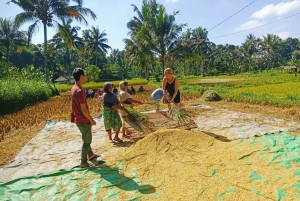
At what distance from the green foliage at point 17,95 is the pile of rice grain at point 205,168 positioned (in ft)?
27.8

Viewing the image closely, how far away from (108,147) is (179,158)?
5.21 ft

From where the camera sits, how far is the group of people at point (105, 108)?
3.37 m

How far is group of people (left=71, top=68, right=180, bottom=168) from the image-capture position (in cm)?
337

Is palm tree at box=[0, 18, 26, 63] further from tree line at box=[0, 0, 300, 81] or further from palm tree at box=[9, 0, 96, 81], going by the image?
palm tree at box=[9, 0, 96, 81]

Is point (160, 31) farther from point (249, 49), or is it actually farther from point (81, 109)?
point (249, 49)

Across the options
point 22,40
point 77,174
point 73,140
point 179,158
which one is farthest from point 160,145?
point 22,40

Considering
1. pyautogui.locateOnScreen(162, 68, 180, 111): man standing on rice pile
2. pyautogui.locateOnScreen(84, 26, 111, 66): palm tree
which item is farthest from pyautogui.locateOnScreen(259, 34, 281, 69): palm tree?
pyautogui.locateOnScreen(162, 68, 180, 111): man standing on rice pile

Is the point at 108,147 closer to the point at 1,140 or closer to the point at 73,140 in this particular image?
the point at 73,140

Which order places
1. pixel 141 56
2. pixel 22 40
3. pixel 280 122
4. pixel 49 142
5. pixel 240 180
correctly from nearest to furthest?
pixel 240 180, pixel 49 142, pixel 280 122, pixel 141 56, pixel 22 40

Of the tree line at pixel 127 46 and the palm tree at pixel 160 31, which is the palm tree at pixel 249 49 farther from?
the palm tree at pixel 160 31

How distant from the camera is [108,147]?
4512 mm

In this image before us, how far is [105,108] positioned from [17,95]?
862 centimetres

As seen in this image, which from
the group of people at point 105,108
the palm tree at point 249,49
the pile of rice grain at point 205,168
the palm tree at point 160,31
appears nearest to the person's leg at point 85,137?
the group of people at point 105,108

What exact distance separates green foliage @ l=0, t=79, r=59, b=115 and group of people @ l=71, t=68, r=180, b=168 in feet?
24.6
